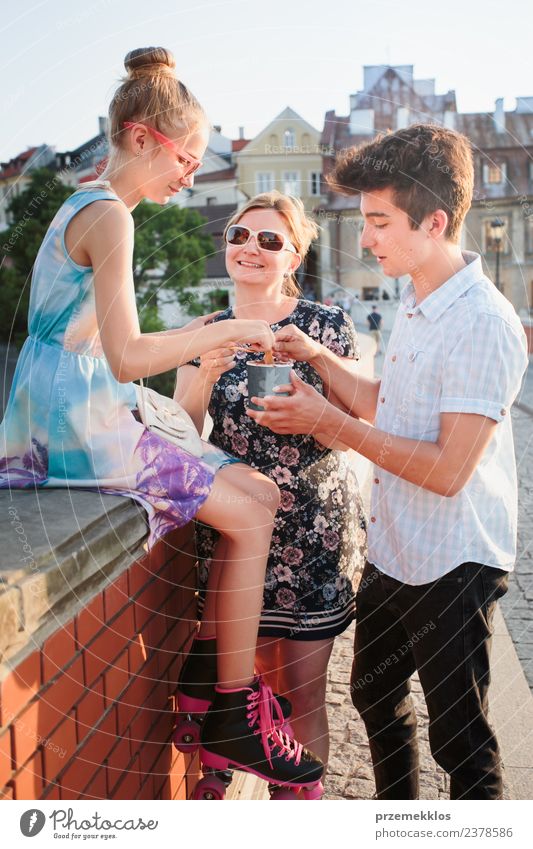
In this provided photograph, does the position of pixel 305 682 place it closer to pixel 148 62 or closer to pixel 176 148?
pixel 176 148

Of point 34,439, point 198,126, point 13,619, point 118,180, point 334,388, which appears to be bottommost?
point 13,619

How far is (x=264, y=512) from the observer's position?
2.21 metres

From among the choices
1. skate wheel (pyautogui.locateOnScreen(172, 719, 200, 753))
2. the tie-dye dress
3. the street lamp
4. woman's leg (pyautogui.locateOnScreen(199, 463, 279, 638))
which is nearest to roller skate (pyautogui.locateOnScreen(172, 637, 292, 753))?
skate wheel (pyautogui.locateOnScreen(172, 719, 200, 753))

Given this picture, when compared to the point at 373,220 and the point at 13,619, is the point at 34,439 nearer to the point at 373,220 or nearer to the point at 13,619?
the point at 13,619

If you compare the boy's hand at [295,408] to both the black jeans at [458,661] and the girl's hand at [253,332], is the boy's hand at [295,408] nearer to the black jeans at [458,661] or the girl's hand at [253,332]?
the girl's hand at [253,332]

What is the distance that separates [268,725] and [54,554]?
0.92 metres

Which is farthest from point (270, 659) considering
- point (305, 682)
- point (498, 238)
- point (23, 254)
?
point (23, 254)

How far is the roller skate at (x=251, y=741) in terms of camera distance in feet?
7.20

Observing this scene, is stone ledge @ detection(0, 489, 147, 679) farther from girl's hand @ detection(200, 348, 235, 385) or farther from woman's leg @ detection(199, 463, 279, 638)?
girl's hand @ detection(200, 348, 235, 385)

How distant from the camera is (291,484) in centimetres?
274

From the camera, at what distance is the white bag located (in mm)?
2098

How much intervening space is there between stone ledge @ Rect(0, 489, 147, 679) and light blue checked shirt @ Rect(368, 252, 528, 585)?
843mm

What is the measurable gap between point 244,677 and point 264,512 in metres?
0.43
